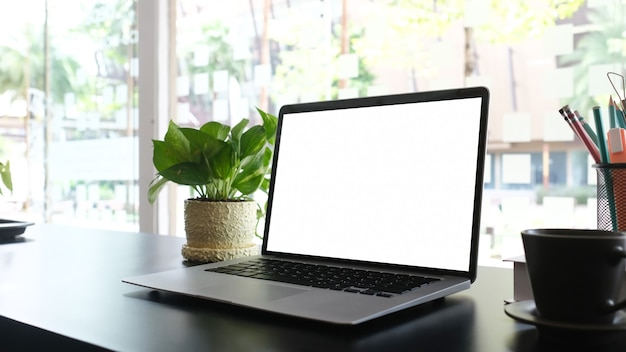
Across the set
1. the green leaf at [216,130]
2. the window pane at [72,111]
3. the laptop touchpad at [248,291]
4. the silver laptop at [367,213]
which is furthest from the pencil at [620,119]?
the window pane at [72,111]

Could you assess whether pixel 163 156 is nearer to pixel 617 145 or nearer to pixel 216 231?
pixel 216 231

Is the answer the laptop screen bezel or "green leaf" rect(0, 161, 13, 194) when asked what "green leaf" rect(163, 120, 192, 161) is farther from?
"green leaf" rect(0, 161, 13, 194)

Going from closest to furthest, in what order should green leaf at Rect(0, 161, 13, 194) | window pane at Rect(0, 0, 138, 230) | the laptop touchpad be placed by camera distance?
the laptop touchpad < green leaf at Rect(0, 161, 13, 194) < window pane at Rect(0, 0, 138, 230)

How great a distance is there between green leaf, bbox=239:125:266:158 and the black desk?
0.87ft

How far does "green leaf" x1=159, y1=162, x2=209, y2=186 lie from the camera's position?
3.01 feet

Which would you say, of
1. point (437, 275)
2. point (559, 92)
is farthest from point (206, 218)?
point (559, 92)

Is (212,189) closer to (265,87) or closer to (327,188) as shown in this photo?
(327,188)

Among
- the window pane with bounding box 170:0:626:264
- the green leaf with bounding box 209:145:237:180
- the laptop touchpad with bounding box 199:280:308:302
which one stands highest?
the window pane with bounding box 170:0:626:264

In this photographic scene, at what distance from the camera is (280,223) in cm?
91

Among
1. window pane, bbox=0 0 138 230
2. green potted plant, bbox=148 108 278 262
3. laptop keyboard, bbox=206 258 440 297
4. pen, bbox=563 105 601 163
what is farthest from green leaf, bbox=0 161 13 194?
window pane, bbox=0 0 138 230

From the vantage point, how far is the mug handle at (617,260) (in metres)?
0.49

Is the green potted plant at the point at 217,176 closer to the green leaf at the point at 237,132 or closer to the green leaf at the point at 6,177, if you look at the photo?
the green leaf at the point at 237,132

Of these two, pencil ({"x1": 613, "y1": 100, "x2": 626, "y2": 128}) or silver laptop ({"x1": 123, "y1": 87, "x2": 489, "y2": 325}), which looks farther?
pencil ({"x1": 613, "y1": 100, "x2": 626, "y2": 128})

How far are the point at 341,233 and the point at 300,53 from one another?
5.55ft
